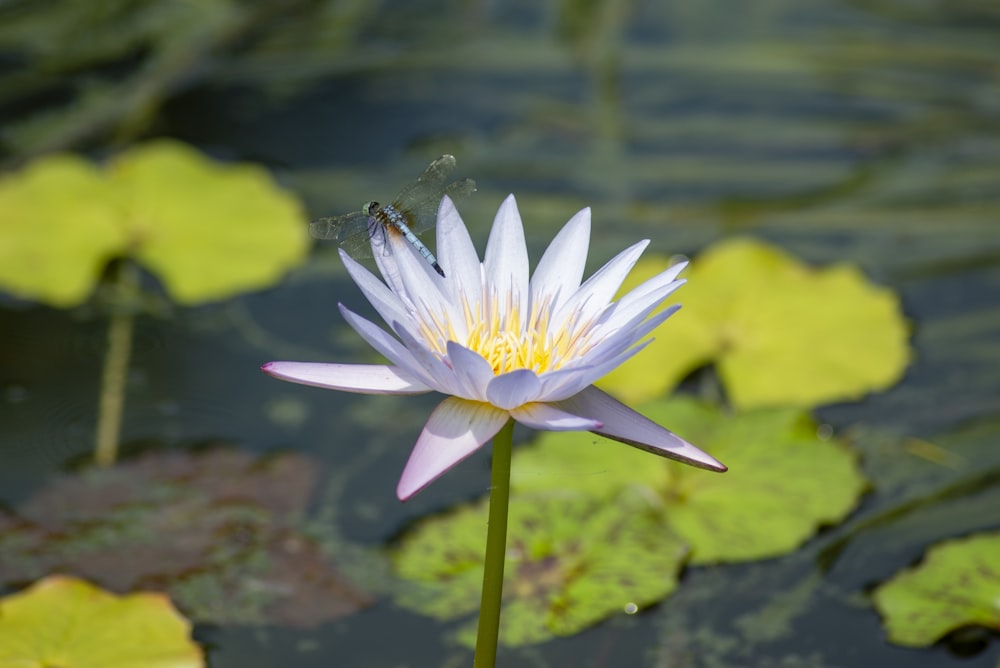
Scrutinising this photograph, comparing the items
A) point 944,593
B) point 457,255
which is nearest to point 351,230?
point 457,255

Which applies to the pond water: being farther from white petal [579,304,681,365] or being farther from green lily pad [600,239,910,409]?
white petal [579,304,681,365]

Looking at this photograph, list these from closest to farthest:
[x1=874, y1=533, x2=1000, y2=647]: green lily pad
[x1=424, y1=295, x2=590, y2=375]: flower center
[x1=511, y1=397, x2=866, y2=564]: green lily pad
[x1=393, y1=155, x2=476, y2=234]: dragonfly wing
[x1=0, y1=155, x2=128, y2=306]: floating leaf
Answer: [x1=424, y1=295, x2=590, y2=375]: flower center
[x1=393, y1=155, x2=476, y2=234]: dragonfly wing
[x1=874, y1=533, x2=1000, y2=647]: green lily pad
[x1=511, y1=397, x2=866, y2=564]: green lily pad
[x1=0, y1=155, x2=128, y2=306]: floating leaf

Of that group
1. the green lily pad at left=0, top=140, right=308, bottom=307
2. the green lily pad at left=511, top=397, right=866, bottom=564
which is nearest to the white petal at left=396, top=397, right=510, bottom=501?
the green lily pad at left=511, top=397, right=866, bottom=564

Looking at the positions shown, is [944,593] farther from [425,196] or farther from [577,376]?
→ [425,196]

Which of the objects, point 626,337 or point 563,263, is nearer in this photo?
point 626,337

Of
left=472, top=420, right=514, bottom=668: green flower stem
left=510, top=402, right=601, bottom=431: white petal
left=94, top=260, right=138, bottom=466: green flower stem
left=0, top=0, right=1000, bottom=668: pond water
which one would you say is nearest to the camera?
left=510, top=402, right=601, bottom=431: white petal

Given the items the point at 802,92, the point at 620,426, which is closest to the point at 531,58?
the point at 802,92

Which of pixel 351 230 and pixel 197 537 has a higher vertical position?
pixel 351 230
